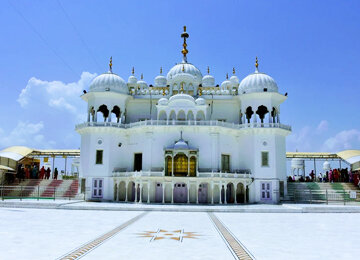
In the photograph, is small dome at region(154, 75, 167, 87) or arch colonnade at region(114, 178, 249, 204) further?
small dome at region(154, 75, 167, 87)

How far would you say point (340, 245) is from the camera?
12234mm

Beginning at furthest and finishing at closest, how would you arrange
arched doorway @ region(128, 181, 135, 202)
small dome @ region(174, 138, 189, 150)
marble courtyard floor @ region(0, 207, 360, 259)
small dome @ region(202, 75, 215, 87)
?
small dome @ region(202, 75, 215, 87), arched doorway @ region(128, 181, 135, 202), small dome @ region(174, 138, 189, 150), marble courtyard floor @ region(0, 207, 360, 259)

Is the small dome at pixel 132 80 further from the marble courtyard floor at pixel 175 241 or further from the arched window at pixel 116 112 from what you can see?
the marble courtyard floor at pixel 175 241

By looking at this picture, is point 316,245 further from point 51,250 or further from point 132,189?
point 132,189

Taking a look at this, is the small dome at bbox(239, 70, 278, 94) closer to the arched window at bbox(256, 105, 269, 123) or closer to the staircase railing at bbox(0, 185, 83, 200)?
the arched window at bbox(256, 105, 269, 123)

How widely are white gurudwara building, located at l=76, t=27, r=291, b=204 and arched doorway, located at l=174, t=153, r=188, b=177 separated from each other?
10 cm

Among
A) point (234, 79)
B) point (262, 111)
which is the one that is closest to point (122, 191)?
point (262, 111)

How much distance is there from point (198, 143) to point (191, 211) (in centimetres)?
1066

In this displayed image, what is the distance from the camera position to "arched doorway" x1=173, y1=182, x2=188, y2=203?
35469 mm

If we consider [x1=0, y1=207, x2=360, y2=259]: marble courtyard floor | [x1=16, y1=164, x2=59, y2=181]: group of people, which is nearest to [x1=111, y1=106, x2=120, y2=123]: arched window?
[x1=16, y1=164, x2=59, y2=181]: group of people

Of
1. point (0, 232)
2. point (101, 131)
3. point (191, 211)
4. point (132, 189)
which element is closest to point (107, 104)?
point (101, 131)

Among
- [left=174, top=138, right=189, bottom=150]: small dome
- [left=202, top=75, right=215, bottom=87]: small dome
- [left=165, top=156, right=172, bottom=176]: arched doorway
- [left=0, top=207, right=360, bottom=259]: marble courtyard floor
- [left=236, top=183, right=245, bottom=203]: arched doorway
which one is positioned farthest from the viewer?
[left=202, top=75, right=215, bottom=87]: small dome

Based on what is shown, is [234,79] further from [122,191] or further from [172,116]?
[122,191]

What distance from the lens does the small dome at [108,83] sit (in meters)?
38.2
